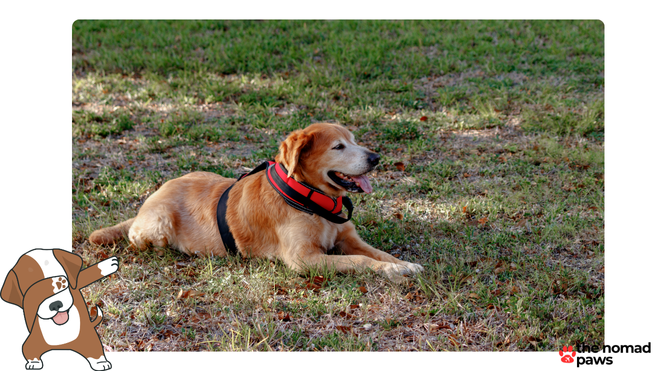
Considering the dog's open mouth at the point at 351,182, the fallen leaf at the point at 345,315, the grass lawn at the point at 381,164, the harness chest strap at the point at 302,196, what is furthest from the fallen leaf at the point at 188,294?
the dog's open mouth at the point at 351,182

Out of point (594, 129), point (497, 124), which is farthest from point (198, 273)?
point (594, 129)

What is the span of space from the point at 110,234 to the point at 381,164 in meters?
3.72

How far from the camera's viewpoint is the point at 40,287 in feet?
9.81

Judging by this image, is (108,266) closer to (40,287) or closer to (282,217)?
(40,287)

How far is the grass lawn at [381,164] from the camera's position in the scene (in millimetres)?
3766

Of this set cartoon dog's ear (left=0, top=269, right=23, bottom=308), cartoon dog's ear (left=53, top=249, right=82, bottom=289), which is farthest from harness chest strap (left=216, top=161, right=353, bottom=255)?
cartoon dog's ear (left=0, top=269, right=23, bottom=308)

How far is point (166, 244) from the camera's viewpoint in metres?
4.84

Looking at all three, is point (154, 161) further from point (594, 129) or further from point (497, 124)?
point (594, 129)

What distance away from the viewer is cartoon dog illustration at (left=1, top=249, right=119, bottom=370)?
Answer: 9.81 feet

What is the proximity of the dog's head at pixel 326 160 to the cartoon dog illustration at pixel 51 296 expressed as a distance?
177cm
